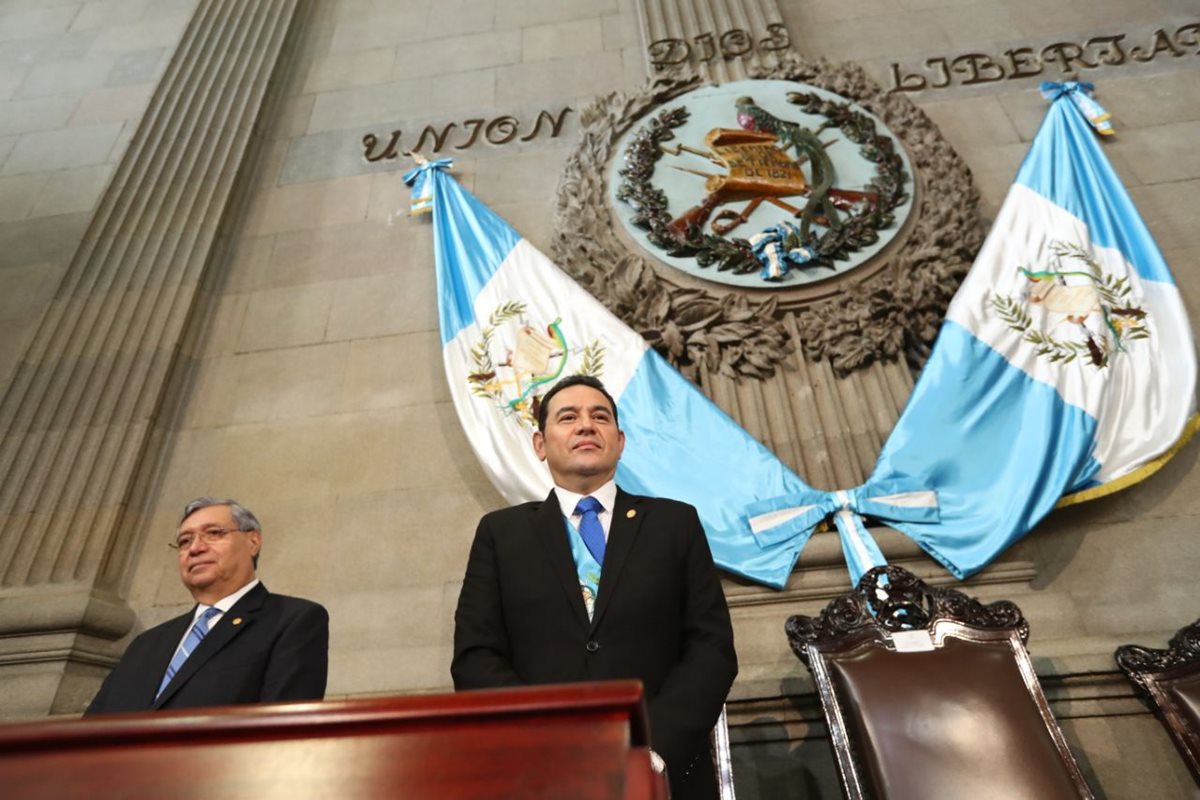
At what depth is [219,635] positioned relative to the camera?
1.81m

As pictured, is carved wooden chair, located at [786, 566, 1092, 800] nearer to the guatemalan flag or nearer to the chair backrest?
the chair backrest

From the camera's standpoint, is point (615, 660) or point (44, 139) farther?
point (44, 139)

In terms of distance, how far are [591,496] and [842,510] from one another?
127 centimetres

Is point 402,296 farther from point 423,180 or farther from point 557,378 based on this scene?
point 557,378

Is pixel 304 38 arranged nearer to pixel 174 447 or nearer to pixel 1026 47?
pixel 174 447

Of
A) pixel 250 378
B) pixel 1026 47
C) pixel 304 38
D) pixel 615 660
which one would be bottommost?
pixel 615 660

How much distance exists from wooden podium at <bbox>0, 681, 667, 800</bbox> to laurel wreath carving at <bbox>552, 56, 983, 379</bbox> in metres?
2.54

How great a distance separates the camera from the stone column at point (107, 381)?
2686 mm

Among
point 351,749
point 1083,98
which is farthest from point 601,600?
point 1083,98

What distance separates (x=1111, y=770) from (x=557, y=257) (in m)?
2.77

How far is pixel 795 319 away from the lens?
10.9ft

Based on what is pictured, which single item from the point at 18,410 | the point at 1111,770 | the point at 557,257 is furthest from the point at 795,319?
the point at 18,410

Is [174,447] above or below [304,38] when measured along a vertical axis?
below

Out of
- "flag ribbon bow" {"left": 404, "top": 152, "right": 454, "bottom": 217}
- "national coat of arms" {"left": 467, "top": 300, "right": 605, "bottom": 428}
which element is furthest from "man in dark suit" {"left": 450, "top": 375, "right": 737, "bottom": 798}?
"flag ribbon bow" {"left": 404, "top": 152, "right": 454, "bottom": 217}
